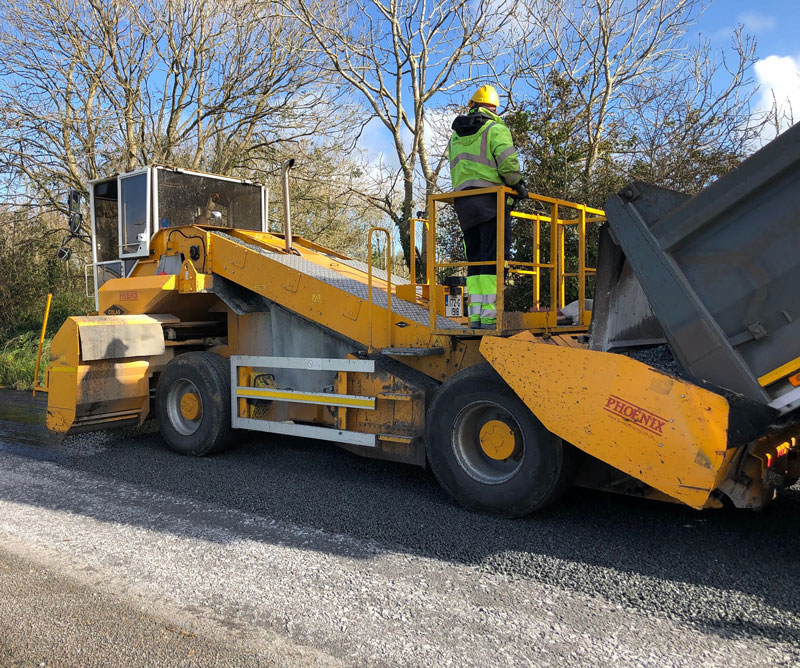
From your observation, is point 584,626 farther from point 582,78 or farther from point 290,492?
point 582,78

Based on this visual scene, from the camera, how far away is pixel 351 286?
561 cm

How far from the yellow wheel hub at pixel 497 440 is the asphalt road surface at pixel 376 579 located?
0.41 meters

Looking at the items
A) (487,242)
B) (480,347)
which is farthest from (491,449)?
(487,242)

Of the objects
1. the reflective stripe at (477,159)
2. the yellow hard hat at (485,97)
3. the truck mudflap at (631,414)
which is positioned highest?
the yellow hard hat at (485,97)

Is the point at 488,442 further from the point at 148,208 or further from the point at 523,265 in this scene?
the point at 148,208

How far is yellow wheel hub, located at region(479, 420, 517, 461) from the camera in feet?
14.0

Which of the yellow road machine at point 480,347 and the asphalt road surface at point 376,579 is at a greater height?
the yellow road machine at point 480,347

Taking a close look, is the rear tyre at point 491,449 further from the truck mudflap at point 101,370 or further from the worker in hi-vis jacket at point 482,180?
the truck mudflap at point 101,370

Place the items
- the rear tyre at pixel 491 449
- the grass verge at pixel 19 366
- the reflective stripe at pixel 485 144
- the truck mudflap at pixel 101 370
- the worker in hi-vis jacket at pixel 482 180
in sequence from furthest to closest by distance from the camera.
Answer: the grass verge at pixel 19 366
the truck mudflap at pixel 101 370
the reflective stripe at pixel 485 144
the worker in hi-vis jacket at pixel 482 180
the rear tyre at pixel 491 449

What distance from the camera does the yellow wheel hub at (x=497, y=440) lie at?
14.0ft

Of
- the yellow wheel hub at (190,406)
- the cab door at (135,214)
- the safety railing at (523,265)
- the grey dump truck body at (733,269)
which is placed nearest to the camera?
the grey dump truck body at (733,269)

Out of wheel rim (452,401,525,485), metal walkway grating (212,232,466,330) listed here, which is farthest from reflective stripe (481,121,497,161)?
wheel rim (452,401,525,485)

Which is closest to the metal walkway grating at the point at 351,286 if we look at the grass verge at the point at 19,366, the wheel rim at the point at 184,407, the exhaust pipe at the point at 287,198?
the exhaust pipe at the point at 287,198

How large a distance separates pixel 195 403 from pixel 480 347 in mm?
3280
